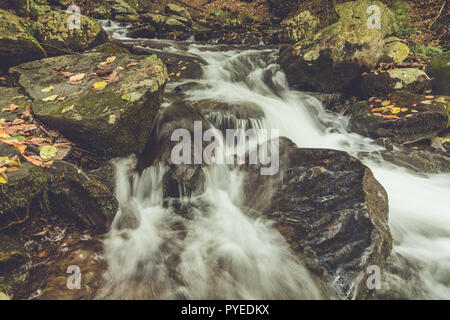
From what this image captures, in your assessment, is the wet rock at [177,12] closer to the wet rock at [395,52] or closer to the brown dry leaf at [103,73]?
the wet rock at [395,52]

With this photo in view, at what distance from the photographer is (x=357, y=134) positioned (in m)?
5.88

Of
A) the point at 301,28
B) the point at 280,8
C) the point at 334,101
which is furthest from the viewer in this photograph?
the point at 280,8

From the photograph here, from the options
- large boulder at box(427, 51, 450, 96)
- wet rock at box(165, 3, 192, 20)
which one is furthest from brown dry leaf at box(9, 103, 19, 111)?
wet rock at box(165, 3, 192, 20)

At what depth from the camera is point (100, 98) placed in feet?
11.0

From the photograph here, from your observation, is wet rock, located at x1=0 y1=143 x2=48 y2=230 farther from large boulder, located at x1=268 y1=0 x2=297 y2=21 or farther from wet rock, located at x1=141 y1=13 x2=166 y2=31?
large boulder, located at x1=268 y1=0 x2=297 y2=21

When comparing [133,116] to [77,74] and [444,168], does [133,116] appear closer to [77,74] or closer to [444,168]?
[77,74]

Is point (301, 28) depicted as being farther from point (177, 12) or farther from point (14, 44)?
point (14, 44)

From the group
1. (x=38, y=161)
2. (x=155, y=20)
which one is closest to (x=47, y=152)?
(x=38, y=161)

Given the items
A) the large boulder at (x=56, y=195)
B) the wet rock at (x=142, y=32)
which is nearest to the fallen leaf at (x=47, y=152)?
the large boulder at (x=56, y=195)

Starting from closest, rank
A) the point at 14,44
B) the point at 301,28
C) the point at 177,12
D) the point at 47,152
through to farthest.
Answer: the point at 47,152, the point at 14,44, the point at 301,28, the point at 177,12

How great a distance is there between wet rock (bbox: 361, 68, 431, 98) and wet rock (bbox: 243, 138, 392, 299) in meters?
4.13

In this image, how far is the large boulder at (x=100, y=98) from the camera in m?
3.16

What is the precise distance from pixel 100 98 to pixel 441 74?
8.27 metres

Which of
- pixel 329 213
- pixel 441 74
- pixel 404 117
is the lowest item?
pixel 329 213
